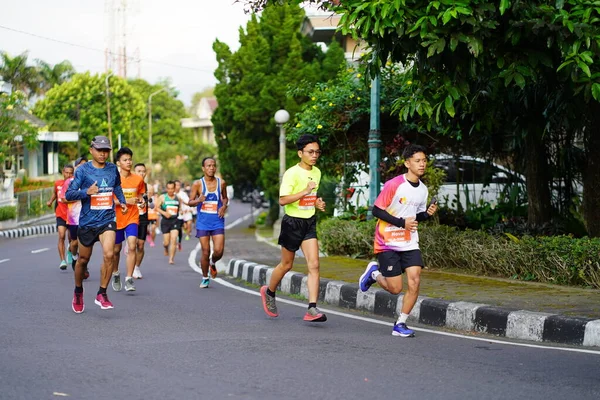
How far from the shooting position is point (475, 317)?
919 cm

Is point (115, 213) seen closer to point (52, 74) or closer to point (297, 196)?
point (297, 196)

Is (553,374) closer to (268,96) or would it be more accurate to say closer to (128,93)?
(268,96)

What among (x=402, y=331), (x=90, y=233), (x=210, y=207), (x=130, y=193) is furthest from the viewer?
(x=210, y=207)

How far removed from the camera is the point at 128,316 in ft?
32.0

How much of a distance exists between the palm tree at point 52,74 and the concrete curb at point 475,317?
53073 millimetres

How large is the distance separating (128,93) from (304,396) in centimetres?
6409

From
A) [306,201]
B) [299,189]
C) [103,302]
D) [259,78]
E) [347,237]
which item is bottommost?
[103,302]

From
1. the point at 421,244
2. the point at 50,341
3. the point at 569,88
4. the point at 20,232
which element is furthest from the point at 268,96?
the point at 50,341

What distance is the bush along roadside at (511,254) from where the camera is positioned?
427 inches

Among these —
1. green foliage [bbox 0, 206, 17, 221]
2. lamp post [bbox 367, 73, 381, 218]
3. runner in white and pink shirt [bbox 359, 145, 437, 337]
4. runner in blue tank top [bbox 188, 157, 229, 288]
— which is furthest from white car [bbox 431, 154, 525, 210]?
green foliage [bbox 0, 206, 17, 221]

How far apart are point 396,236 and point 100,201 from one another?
3.33m

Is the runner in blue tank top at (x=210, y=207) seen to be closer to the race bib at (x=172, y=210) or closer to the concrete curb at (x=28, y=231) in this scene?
the race bib at (x=172, y=210)

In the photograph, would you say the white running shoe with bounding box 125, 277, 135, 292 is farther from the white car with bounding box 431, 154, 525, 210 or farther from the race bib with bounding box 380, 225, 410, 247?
the white car with bounding box 431, 154, 525, 210

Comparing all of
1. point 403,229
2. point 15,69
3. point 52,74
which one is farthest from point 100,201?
point 52,74
